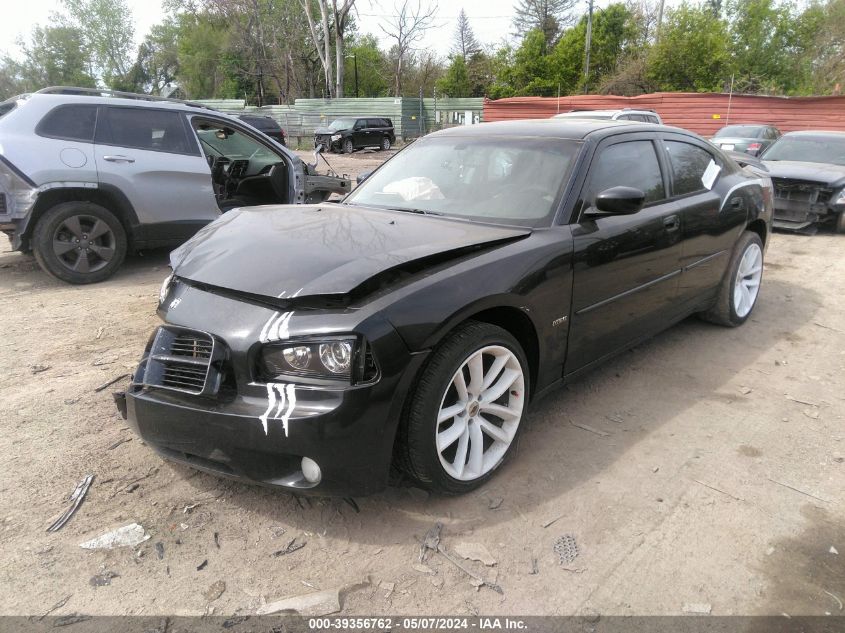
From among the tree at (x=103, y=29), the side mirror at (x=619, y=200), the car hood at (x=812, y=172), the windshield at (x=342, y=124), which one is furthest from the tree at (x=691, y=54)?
the tree at (x=103, y=29)

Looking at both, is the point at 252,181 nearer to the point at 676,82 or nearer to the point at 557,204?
the point at 557,204

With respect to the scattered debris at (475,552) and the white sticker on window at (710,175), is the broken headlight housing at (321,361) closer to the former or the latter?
the scattered debris at (475,552)

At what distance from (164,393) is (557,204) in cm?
212

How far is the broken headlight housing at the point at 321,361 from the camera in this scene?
2246 millimetres

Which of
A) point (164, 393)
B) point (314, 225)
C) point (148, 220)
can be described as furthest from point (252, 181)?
point (164, 393)

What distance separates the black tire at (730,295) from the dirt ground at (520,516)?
884 millimetres

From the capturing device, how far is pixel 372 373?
2.28 meters

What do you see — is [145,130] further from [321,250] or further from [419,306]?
[419,306]

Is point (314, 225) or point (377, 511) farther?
point (314, 225)

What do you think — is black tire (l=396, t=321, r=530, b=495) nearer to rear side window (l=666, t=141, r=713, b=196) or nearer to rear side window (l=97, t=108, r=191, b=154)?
rear side window (l=666, t=141, r=713, b=196)

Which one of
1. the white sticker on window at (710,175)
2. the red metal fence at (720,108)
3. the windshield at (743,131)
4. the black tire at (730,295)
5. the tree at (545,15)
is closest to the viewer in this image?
the white sticker on window at (710,175)

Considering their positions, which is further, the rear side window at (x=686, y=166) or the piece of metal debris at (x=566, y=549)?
the rear side window at (x=686, y=166)

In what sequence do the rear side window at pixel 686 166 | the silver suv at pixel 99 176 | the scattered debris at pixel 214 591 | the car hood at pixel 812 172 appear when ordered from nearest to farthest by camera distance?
the scattered debris at pixel 214 591
the rear side window at pixel 686 166
the silver suv at pixel 99 176
the car hood at pixel 812 172

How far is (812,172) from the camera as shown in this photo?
923cm
